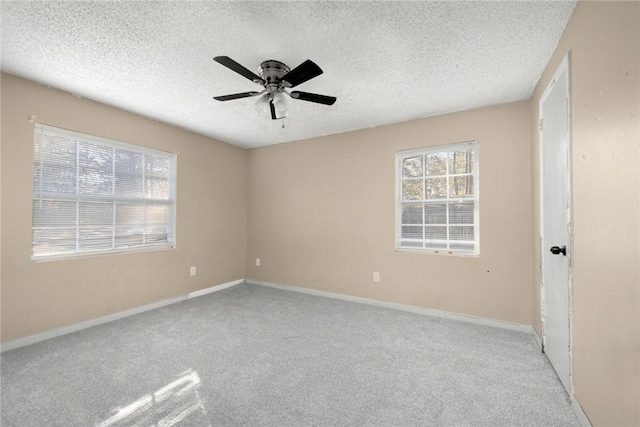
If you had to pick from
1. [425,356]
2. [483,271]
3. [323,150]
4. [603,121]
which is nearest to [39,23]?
[323,150]

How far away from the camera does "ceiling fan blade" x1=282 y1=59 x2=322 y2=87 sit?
5.82ft

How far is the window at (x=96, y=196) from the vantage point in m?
2.71

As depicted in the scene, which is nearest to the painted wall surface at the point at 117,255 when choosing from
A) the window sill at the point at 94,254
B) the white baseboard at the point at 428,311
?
the window sill at the point at 94,254

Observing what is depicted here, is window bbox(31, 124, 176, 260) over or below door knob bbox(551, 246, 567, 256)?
over

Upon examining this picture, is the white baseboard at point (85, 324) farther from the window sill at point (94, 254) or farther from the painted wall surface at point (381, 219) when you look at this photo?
the painted wall surface at point (381, 219)

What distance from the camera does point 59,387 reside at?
1.89m

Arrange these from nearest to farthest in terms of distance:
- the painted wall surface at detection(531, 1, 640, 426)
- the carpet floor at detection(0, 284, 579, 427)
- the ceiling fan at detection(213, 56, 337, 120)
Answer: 1. the painted wall surface at detection(531, 1, 640, 426)
2. the carpet floor at detection(0, 284, 579, 427)
3. the ceiling fan at detection(213, 56, 337, 120)

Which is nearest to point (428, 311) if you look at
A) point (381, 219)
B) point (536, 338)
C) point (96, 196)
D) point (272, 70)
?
point (536, 338)

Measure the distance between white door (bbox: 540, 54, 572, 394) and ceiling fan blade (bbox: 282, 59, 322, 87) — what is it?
165cm

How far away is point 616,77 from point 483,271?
2294 mm

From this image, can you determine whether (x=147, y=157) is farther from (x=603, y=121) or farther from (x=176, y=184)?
(x=603, y=121)

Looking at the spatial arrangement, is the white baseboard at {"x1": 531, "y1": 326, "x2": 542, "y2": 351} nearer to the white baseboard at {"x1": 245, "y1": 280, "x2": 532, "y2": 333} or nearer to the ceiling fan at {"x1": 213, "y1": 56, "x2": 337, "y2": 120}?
the white baseboard at {"x1": 245, "y1": 280, "x2": 532, "y2": 333}

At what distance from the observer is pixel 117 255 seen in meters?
3.25

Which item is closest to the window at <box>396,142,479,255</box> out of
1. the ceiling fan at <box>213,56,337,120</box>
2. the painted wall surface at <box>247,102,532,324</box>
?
the painted wall surface at <box>247,102,532,324</box>
